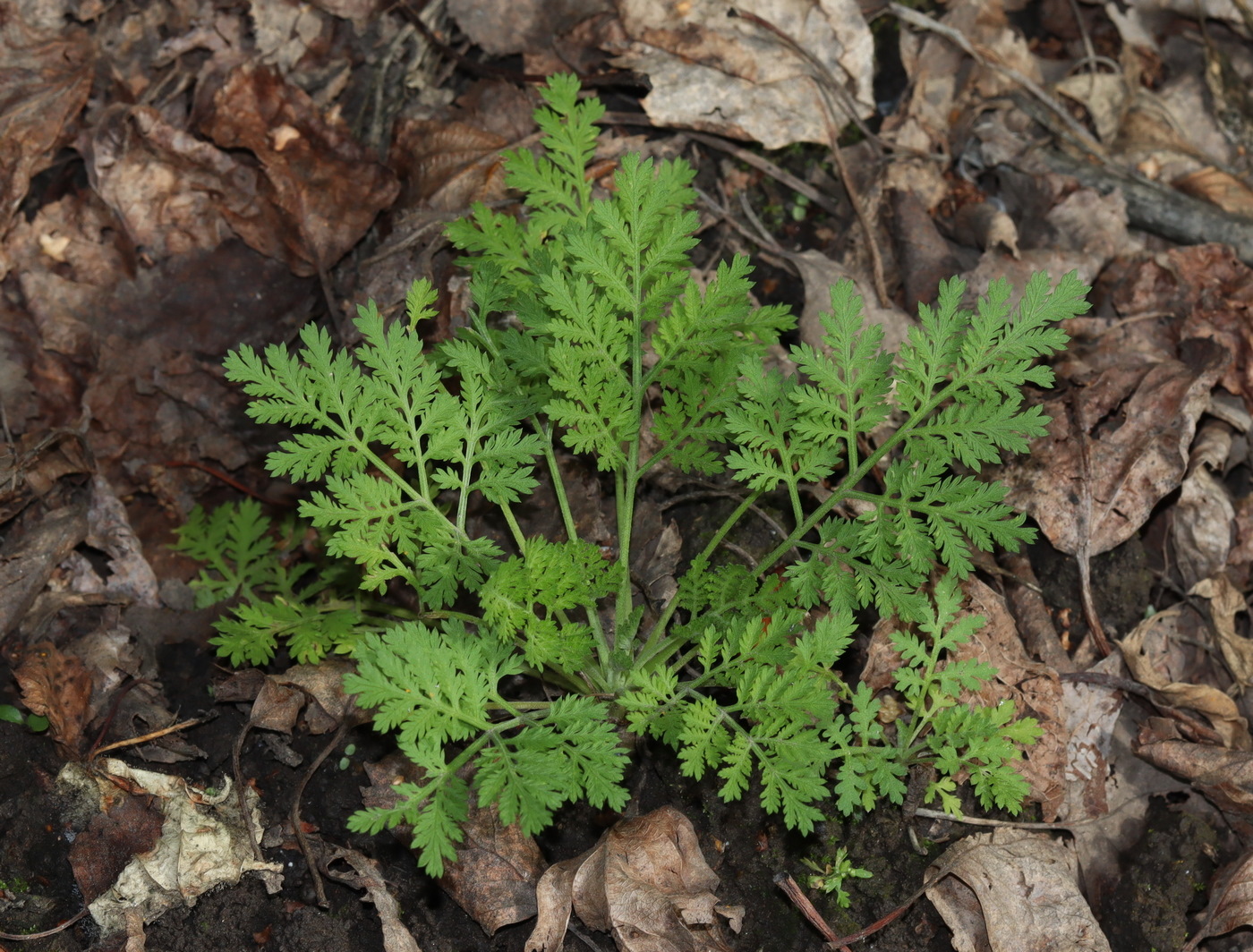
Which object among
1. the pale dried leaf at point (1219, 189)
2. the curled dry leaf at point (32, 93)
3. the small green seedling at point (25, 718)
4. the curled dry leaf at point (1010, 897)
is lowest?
the curled dry leaf at point (1010, 897)

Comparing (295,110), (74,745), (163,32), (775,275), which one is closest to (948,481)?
(775,275)

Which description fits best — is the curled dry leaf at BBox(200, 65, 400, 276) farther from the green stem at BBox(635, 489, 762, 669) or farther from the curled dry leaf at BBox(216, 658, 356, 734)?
the green stem at BBox(635, 489, 762, 669)

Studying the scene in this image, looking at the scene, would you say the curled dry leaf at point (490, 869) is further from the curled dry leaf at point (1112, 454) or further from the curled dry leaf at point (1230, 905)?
the curled dry leaf at point (1112, 454)

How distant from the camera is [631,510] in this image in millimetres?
3223

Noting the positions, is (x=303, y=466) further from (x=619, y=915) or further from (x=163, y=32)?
(x=163, y=32)

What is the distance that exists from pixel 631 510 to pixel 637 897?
1.17 metres

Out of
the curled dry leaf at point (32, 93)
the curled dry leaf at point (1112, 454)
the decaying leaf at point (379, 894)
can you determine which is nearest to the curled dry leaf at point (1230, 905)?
the curled dry leaf at point (1112, 454)

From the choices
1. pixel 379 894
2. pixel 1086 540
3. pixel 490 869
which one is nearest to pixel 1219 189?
pixel 1086 540

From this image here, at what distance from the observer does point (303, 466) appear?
9.53ft

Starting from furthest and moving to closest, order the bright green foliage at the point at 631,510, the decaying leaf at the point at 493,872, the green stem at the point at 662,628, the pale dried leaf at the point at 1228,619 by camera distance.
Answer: the pale dried leaf at the point at 1228,619
the green stem at the point at 662,628
the decaying leaf at the point at 493,872
the bright green foliage at the point at 631,510

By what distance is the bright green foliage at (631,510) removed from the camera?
2705 millimetres

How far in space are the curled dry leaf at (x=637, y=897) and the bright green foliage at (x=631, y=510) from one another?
0.26 metres

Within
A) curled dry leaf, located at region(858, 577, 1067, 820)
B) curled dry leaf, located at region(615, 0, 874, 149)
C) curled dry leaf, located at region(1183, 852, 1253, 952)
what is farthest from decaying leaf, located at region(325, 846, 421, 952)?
curled dry leaf, located at region(615, 0, 874, 149)

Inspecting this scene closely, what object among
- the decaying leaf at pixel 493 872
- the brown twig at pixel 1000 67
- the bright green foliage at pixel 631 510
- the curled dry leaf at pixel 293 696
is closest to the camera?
the bright green foliage at pixel 631 510
